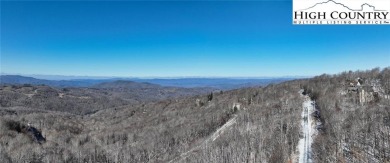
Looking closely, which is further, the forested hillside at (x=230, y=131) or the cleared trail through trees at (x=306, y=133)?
the forested hillside at (x=230, y=131)

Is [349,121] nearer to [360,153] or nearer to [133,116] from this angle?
[360,153]

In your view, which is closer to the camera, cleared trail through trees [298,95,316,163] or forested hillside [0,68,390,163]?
cleared trail through trees [298,95,316,163]

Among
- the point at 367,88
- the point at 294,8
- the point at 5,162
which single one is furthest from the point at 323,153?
the point at 5,162

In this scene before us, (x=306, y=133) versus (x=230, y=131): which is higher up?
(x=306, y=133)

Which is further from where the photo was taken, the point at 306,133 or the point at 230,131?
the point at 230,131
